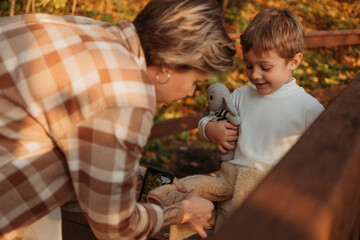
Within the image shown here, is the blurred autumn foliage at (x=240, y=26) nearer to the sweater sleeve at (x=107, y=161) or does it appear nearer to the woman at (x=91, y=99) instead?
the woman at (x=91, y=99)

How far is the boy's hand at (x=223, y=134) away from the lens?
2.20m

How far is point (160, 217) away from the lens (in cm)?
167

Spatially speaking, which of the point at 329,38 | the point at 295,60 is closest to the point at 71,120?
the point at 295,60

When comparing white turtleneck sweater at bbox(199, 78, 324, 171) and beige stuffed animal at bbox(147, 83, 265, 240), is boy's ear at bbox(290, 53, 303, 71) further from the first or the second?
beige stuffed animal at bbox(147, 83, 265, 240)

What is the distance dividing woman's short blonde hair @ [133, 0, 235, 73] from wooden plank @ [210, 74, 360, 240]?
0.61m

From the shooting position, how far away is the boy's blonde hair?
205 centimetres

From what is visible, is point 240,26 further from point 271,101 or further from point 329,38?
point 271,101

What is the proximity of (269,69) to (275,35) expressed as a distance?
0.55 feet

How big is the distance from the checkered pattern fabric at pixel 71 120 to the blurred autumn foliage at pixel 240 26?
313cm

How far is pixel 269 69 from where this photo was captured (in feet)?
6.89

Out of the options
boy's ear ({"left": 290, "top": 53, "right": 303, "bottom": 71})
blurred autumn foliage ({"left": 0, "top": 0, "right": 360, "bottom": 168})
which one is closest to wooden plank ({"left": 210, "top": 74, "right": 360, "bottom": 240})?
boy's ear ({"left": 290, "top": 53, "right": 303, "bottom": 71})

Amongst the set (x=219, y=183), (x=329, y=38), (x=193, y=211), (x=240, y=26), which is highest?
(x=193, y=211)

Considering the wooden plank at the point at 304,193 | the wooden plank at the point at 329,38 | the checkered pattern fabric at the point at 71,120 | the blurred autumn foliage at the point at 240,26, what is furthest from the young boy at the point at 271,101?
the blurred autumn foliage at the point at 240,26

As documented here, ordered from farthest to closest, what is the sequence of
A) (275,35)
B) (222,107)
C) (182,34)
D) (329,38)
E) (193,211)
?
(329,38) < (222,107) < (275,35) < (193,211) < (182,34)
